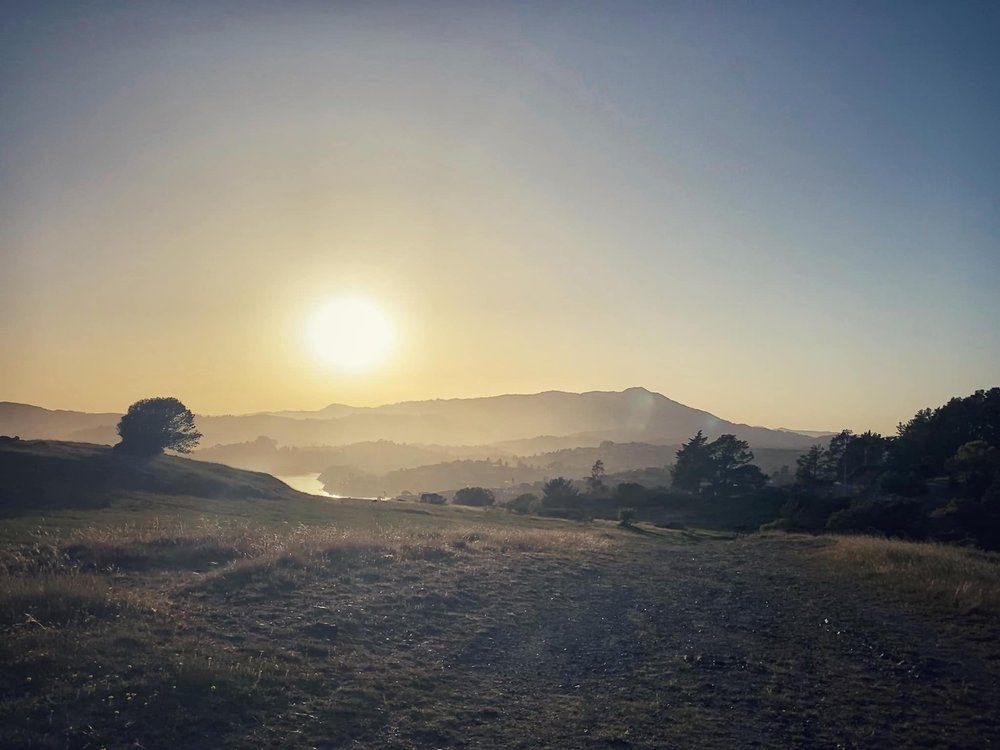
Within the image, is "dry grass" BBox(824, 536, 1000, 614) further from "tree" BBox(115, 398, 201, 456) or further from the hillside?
"tree" BBox(115, 398, 201, 456)

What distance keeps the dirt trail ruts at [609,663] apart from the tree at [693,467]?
57860 mm

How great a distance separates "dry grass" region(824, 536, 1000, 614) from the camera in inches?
612

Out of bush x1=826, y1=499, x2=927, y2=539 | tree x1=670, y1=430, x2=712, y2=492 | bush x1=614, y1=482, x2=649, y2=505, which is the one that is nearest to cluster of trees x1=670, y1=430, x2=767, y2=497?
tree x1=670, y1=430, x2=712, y2=492

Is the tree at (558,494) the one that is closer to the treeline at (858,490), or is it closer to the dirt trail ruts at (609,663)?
the treeline at (858,490)

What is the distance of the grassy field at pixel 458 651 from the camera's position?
838 cm

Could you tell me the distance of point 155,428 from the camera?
2542 inches

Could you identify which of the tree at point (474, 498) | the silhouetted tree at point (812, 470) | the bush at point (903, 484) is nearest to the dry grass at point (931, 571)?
the bush at point (903, 484)

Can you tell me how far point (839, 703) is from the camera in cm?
996

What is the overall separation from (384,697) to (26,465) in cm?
5083

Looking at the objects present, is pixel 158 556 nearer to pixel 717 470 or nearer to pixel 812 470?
pixel 717 470

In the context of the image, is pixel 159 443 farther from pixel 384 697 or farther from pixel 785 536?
pixel 384 697

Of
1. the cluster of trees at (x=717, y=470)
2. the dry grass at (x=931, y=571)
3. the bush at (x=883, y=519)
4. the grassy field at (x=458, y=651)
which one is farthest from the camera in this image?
the cluster of trees at (x=717, y=470)

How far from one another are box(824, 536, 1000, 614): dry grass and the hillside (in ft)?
130

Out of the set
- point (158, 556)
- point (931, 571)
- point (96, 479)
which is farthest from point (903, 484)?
point (96, 479)
